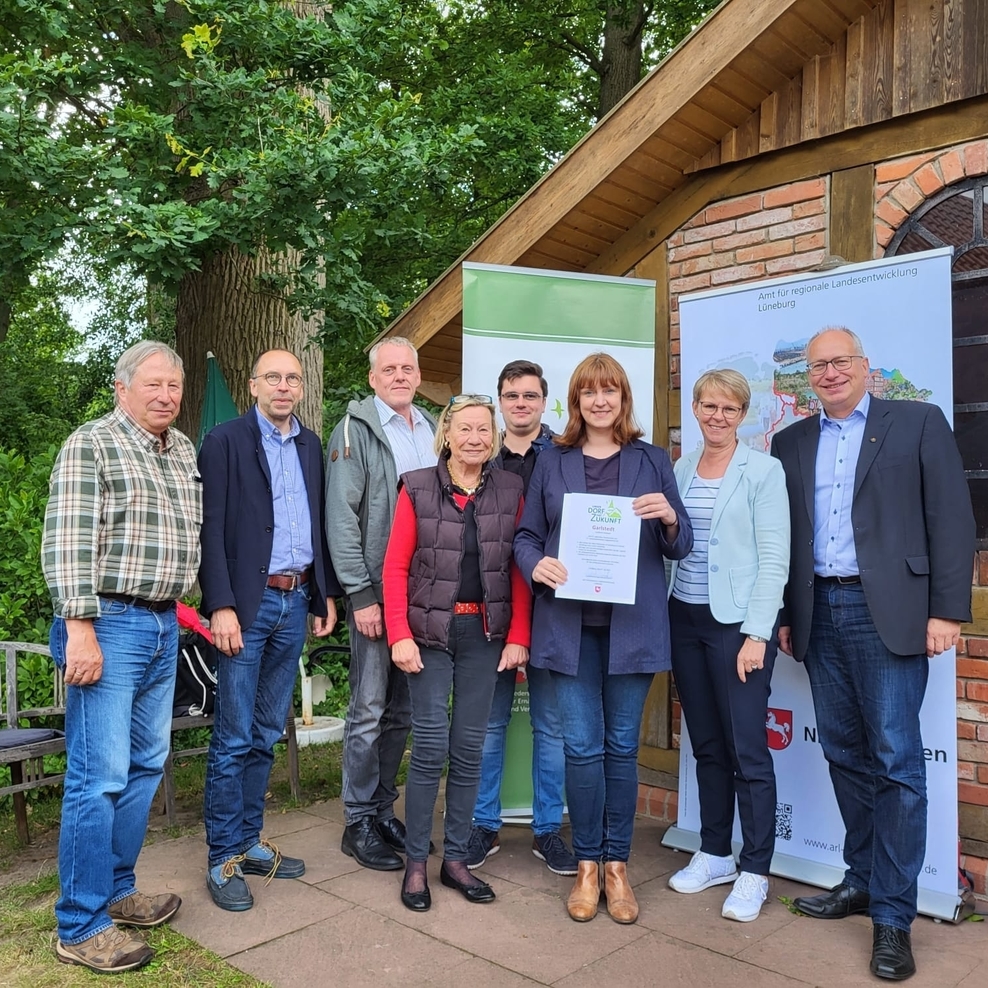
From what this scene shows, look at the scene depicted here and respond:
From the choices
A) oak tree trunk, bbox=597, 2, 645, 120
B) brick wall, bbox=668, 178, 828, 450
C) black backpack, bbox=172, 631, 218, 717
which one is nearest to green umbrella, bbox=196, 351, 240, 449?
black backpack, bbox=172, 631, 218, 717

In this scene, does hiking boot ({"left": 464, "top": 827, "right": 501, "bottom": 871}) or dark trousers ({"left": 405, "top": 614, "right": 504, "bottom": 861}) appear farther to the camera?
hiking boot ({"left": 464, "top": 827, "right": 501, "bottom": 871})

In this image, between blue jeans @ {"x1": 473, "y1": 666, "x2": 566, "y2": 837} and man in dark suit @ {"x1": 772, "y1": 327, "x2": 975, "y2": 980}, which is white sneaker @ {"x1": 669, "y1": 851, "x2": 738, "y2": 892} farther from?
blue jeans @ {"x1": 473, "y1": 666, "x2": 566, "y2": 837}

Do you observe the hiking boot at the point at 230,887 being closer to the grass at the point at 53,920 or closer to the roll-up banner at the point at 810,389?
the grass at the point at 53,920

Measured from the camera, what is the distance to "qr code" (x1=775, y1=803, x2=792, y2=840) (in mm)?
3961

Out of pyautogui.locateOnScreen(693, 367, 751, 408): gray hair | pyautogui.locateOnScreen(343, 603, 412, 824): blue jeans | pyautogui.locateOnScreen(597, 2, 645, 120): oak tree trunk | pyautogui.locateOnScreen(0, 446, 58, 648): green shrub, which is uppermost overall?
pyautogui.locateOnScreen(597, 2, 645, 120): oak tree trunk

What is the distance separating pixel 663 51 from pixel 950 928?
1352 cm

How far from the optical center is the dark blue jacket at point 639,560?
3.45 metres

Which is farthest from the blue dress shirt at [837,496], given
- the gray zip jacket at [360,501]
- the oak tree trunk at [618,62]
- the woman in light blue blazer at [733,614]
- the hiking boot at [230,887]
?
the oak tree trunk at [618,62]

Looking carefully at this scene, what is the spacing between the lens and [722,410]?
3.59 m

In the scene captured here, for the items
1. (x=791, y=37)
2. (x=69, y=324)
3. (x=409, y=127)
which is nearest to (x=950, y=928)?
(x=791, y=37)

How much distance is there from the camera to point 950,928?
11.4 ft

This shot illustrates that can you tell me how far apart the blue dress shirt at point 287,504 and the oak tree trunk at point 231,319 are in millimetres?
4016

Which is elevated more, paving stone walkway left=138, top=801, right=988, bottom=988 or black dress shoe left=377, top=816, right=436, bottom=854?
black dress shoe left=377, top=816, right=436, bottom=854

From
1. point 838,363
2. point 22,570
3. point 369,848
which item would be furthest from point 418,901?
point 22,570
